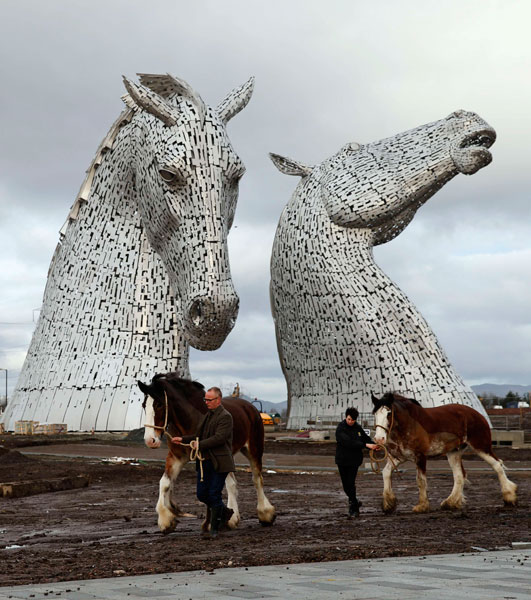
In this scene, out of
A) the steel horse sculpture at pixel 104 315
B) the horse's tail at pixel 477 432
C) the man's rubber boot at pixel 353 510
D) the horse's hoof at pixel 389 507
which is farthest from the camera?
the steel horse sculpture at pixel 104 315

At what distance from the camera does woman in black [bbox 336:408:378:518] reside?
976 centimetres

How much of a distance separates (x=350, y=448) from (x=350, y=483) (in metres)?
0.44

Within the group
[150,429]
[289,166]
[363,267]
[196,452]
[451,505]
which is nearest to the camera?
[150,429]

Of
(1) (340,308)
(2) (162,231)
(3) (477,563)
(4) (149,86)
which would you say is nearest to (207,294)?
(2) (162,231)

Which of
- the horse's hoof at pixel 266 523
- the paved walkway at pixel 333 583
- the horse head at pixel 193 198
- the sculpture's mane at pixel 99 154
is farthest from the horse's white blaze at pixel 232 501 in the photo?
the sculpture's mane at pixel 99 154

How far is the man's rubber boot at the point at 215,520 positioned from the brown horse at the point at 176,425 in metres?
0.16

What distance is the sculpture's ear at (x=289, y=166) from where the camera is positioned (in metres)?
31.2

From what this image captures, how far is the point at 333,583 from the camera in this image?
200 inches

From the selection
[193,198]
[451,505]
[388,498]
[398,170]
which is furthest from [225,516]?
[398,170]

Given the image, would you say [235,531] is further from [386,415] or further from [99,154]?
[99,154]

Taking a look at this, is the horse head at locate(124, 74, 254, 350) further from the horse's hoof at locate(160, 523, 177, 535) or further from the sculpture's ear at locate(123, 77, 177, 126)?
the horse's hoof at locate(160, 523, 177, 535)

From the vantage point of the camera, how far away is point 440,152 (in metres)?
27.5

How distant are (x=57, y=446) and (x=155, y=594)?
55.7ft

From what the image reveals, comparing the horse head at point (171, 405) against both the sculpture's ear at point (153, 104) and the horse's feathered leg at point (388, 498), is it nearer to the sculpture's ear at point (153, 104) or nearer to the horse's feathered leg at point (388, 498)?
the horse's feathered leg at point (388, 498)
